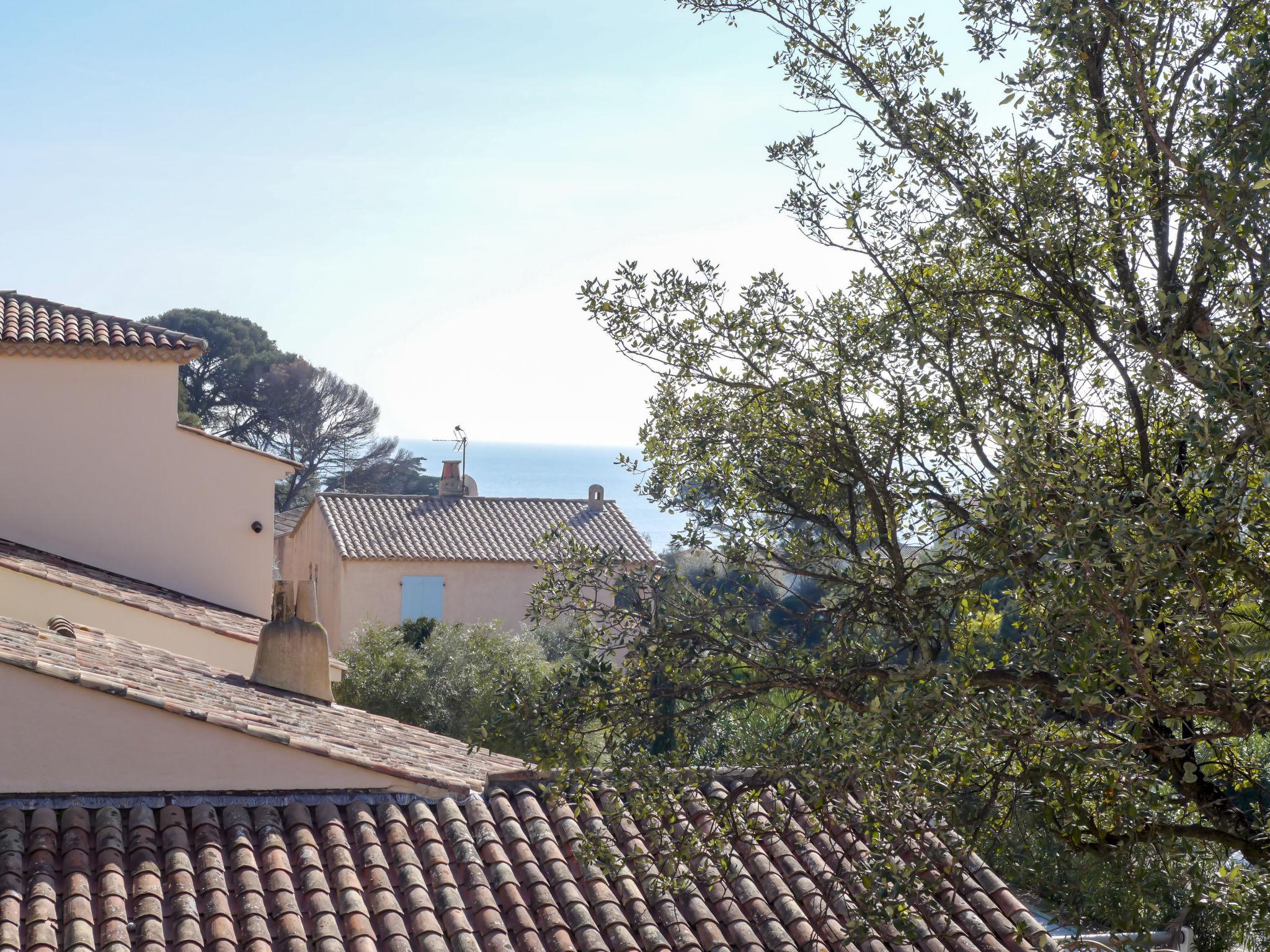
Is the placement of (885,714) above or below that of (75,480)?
below

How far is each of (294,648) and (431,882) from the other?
460 centimetres

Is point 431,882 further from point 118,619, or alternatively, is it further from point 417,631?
point 417,631

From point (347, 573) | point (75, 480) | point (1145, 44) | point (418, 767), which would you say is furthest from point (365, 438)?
point (1145, 44)

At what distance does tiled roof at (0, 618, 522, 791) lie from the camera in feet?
26.0

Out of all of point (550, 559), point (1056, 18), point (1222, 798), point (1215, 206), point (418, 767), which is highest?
point (1056, 18)

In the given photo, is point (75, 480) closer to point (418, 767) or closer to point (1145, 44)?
point (418, 767)

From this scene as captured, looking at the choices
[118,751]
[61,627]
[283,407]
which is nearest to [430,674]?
[61,627]

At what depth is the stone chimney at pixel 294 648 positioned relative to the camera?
37.3ft

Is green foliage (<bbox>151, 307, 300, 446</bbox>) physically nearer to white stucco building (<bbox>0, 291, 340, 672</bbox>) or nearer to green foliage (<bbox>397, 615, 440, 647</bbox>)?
green foliage (<bbox>397, 615, 440, 647</bbox>)

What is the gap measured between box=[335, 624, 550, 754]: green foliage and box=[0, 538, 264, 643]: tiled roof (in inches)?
285

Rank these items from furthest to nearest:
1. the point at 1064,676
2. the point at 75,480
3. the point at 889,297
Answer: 1. the point at 75,480
2. the point at 889,297
3. the point at 1064,676

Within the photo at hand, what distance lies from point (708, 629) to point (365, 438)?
58.1 metres

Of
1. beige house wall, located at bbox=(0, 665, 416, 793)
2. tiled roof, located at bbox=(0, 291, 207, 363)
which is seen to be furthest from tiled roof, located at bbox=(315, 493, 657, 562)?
beige house wall, located at bbox=(0, 665, 416, 793)

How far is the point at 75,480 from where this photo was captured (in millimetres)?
15031
